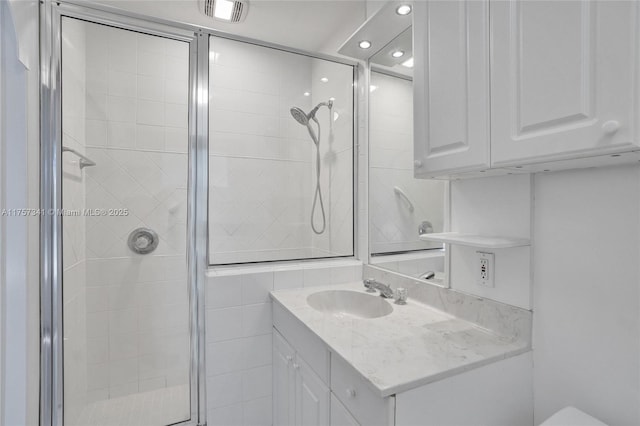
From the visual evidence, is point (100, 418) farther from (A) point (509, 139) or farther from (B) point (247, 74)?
(A) point (509, 139)

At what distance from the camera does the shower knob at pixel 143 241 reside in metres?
1.60

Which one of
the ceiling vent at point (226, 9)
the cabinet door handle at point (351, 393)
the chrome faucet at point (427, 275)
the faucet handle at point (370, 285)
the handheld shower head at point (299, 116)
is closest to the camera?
the cabinet door handle at point (351, 393)

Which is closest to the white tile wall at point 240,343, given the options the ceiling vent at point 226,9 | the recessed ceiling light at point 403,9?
the recessed ceiling light at point 403,9

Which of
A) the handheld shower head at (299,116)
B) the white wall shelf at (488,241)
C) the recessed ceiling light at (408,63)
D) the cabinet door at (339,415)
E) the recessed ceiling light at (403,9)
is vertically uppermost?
the recessed ceiling light at (403,9)

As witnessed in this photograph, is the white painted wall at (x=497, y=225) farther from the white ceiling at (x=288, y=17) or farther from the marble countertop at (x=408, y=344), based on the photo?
the white ceiling at (x=288, y=17)

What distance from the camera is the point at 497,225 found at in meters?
1.19

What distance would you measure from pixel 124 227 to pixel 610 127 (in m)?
1.81

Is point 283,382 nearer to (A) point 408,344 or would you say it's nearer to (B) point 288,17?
(A) point 408,344

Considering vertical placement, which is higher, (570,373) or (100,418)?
(570,373)

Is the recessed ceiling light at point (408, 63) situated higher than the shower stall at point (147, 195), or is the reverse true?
the recessed ceiling light at point (408, 63)

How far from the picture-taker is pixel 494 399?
3.32 ft

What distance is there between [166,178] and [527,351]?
1.69 meters

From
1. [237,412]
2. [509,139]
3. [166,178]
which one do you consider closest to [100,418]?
[237,412]

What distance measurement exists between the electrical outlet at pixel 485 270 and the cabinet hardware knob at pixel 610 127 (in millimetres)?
615
